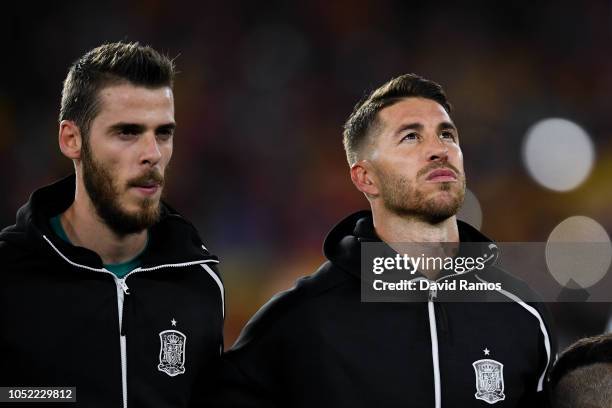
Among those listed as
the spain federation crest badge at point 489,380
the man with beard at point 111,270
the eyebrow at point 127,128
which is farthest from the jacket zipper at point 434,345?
the eyebrow at point 127,128

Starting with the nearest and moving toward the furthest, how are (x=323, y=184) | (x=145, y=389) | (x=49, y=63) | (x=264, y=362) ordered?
(x=145, y=389)
(x=264, y=362)
(x=49, y=63)
(x=323, y=184)

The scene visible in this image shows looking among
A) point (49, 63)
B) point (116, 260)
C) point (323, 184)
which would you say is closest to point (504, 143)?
point (323, 184)

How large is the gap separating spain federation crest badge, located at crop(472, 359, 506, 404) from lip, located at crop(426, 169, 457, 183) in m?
0.63

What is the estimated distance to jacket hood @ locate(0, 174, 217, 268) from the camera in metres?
2.46

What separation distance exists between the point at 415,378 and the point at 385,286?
1.10 ft

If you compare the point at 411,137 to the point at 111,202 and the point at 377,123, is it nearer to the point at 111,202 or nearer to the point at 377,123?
the point at 377,123

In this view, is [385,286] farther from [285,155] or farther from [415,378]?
[285,155]

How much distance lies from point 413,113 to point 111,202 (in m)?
1.14

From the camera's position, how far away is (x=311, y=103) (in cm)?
787

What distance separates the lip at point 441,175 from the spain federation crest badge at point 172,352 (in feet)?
3.28

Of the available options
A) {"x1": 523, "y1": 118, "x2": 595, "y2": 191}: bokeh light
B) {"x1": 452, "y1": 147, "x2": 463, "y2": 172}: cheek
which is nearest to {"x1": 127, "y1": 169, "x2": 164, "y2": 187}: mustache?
Answer: {"x1": 452, "y1": 147, "x2": 463, "y2": 172}: cheek

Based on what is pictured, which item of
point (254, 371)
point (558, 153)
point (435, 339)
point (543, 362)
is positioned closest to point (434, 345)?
point (435, 339)

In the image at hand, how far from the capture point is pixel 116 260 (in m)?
2.63

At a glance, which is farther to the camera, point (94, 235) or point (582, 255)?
point (582, 255)
